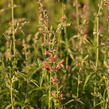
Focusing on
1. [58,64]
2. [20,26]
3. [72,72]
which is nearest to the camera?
[58,64]

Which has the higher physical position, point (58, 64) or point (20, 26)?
point (20, 26)

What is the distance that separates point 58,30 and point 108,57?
1.02 metres

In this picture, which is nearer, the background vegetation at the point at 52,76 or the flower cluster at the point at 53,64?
the flower cluster at the point at 53,64

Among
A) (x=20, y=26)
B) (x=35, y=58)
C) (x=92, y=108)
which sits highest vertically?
(x=20, y=26)

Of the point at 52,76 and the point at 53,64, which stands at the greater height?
the point at 53,64

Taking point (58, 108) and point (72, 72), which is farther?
point (72, 72)

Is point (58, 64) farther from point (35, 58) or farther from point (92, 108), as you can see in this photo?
point (35, 58)

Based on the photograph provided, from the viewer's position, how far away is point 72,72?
17.4 feet

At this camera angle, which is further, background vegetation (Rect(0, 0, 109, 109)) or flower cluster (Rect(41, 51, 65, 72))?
background vegetation (Rect(0, 0, 109, 109))

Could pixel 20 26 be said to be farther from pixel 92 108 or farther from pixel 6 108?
pixel 92 108

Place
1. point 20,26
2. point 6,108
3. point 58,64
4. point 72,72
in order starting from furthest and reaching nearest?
point 72,72 < point 20,26 < point 6,108 < point 58,64

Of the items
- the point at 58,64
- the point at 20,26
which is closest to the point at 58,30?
the point at 58,64

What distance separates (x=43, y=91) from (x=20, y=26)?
2.59ft

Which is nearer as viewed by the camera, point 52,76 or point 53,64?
point 53,64
